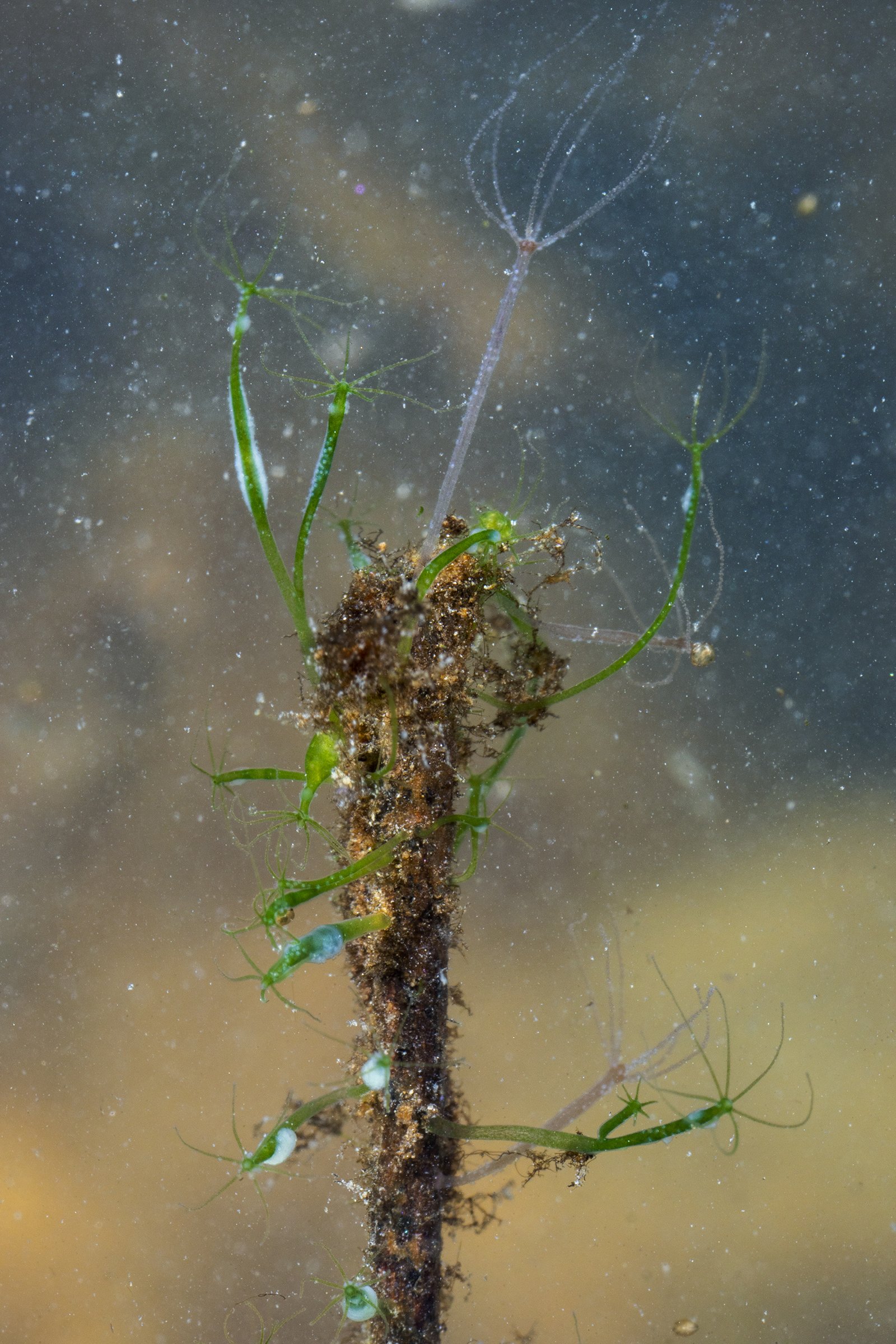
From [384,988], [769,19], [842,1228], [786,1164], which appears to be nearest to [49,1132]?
[384,988]

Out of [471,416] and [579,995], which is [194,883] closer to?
[579,995]

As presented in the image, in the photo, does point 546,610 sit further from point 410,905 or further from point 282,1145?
point 282,1145

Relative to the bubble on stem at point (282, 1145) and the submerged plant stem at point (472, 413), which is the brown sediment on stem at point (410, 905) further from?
the bubble on stem at point (282, 1145)

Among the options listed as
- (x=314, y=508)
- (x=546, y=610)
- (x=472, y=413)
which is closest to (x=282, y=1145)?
(x=314, y=508)

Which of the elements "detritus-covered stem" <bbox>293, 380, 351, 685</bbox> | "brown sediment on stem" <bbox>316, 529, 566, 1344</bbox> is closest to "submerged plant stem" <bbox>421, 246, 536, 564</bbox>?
"brown sediment on stem" <bbox>316, 529, 566, 1344</bbox>

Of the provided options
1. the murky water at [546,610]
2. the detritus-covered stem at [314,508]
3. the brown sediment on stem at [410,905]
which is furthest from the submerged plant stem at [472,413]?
the murky water at [546,610]

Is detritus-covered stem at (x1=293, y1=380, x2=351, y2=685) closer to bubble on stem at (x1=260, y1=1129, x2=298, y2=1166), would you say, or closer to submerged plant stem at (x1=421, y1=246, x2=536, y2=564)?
submerged plant stem at (x1=421, y1=246, x2=536, y2=564)
